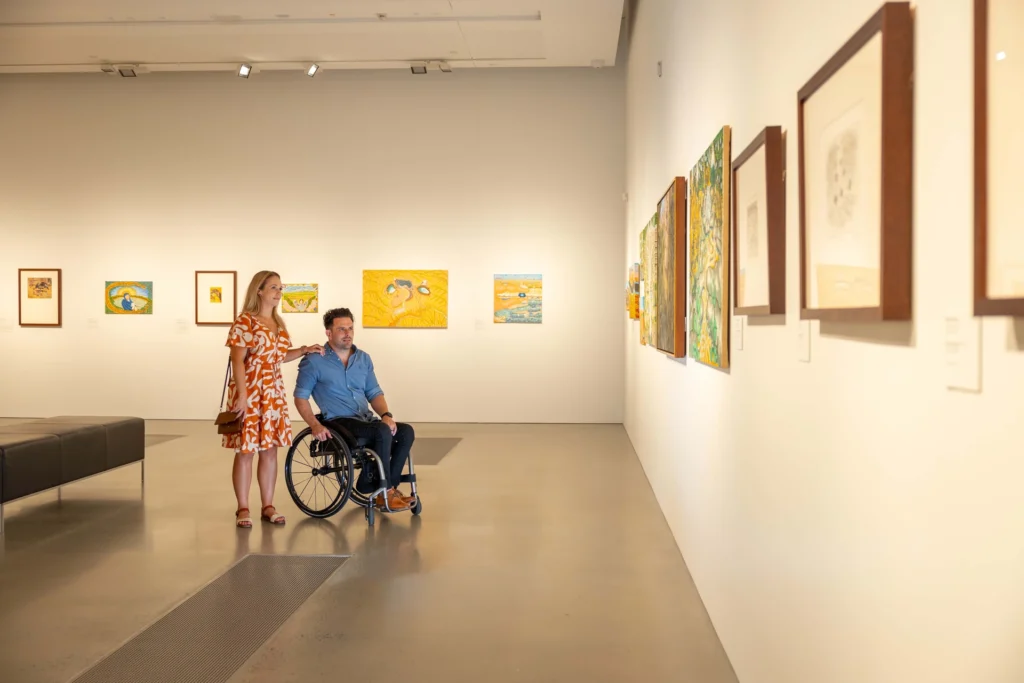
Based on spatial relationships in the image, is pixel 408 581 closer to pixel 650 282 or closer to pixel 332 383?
pixel 332 383

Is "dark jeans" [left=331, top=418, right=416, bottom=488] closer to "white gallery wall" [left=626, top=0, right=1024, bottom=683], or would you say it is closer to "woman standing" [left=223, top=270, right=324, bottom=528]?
"woman standing" [left=223, top=270, right=324, bottom=528]

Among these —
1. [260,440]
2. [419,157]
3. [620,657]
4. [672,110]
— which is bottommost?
[620,657]

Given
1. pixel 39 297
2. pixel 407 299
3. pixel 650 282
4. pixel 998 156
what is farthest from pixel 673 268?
pixel 39 297

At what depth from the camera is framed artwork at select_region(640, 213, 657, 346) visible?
625cm

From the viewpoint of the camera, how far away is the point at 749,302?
9.13 feet

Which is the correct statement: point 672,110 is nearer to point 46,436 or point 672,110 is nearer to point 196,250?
point 46,436

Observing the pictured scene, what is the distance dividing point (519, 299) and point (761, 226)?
375 inches

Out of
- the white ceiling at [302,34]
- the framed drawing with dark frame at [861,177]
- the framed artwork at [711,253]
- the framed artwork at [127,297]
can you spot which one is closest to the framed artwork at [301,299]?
the framed artwork at [127,297]

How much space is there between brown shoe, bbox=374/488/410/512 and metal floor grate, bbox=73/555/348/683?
3.20 ft

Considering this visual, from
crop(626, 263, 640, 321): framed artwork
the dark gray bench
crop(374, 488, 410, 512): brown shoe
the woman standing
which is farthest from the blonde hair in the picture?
crop(626, 263, 640, 321): framed artwork

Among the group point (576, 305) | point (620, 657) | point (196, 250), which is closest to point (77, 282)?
point (196, 250)

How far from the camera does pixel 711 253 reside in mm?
3645

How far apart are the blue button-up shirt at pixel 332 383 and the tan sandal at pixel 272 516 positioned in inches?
29.7

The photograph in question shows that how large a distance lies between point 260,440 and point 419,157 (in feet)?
23.6
